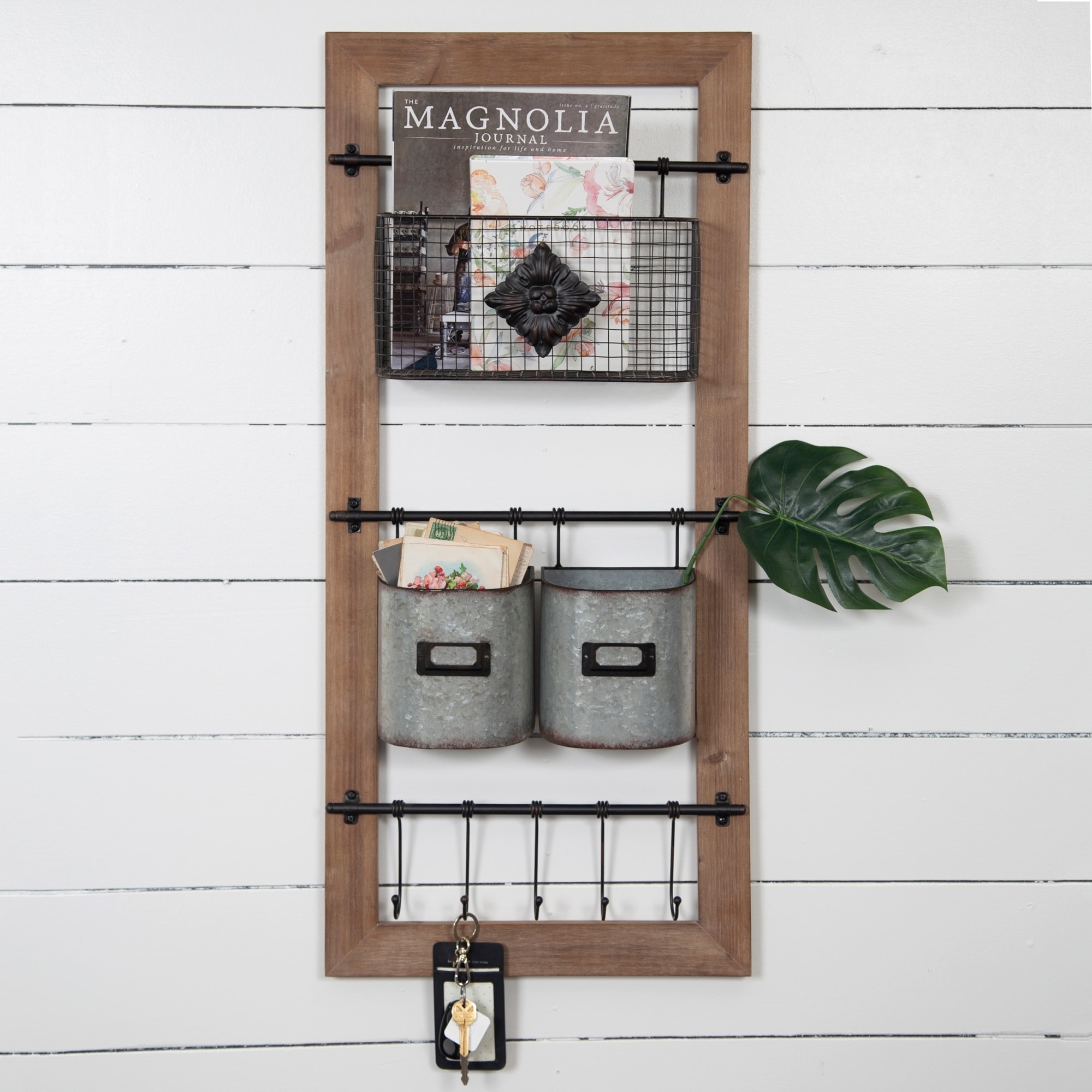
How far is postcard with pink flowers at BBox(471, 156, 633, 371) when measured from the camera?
922 millimetres

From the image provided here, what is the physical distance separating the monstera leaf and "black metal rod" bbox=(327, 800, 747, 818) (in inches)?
10.9

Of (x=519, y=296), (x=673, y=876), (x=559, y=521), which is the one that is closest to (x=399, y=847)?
(x=673, y=876)

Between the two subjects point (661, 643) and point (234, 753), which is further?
point (234, 753)

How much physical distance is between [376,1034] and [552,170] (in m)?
1.02

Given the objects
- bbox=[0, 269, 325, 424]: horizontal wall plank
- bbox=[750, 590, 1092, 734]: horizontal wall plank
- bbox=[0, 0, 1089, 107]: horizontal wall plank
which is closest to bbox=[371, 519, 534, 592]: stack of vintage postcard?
bbox=[0, 269, 325, 424]: horizontal wall plank

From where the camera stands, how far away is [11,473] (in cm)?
102

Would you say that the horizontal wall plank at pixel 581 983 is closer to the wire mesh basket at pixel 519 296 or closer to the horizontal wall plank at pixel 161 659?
the horizontal wall plank at pixel 161 659

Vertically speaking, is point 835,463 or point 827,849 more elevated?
point 835,463

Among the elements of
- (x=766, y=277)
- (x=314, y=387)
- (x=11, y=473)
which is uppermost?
(x=766, y=277)

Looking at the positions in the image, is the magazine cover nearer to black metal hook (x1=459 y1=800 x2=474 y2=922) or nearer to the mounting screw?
the mounting screw

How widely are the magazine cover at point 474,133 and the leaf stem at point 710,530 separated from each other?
398 millimetres

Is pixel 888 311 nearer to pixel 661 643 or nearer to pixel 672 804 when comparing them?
pixel 661 643

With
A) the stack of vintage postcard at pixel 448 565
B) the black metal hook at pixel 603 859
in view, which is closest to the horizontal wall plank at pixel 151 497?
the stack of vintage postcard at pixel 448 565

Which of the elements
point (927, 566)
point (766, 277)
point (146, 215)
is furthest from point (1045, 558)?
point (146, 215)
